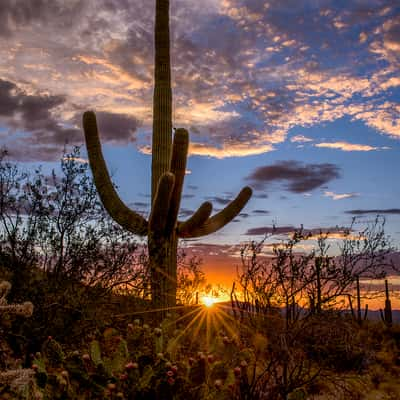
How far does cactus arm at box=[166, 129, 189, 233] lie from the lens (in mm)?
8406

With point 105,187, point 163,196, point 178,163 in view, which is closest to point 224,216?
point 178,163

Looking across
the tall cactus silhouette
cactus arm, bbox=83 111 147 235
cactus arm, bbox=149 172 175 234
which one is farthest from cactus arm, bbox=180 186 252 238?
cactus arm, bbox=83 111 147 235

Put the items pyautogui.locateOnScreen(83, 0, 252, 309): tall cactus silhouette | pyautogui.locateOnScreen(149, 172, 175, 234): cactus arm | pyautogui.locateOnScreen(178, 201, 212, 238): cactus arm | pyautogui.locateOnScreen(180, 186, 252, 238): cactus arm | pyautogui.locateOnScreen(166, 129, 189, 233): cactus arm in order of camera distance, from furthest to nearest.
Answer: pyautogui.locateOnScreen(180, 186, 252, 238): cactus arm → pyautogui.locateOnScreen(178, 201, 212, 238): cactus arm → pyautogui.locateOnScreen(83, 0, 252, 309): tall cactus silhouette → pyautogui.locateOnScreen(166, 129, 189, 233): cactus arm → pyautogui.locateOnScreen(149, 172, 175, 234): cactus arm

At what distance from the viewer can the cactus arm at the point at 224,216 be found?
31.2 feet

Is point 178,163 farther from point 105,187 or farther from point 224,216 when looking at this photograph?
point 224,216

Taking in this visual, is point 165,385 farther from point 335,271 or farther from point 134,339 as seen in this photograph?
point 335,271

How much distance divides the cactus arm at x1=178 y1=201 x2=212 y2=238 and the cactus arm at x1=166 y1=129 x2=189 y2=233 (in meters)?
0.49

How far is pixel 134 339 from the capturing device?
5.27 meters

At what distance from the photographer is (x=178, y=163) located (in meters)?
8.63

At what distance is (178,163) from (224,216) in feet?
5.86

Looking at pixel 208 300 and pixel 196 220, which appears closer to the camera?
pixel 196 220

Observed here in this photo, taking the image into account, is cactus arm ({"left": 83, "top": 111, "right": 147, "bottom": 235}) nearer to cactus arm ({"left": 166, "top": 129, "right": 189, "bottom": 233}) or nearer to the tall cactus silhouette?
the tall cactus silhouette

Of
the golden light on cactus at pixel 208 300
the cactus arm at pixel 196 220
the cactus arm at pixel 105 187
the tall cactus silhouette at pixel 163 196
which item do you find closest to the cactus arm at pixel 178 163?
the tall cactus silhouette at pixel 163 196

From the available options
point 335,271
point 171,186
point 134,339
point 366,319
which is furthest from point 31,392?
point 366,319
